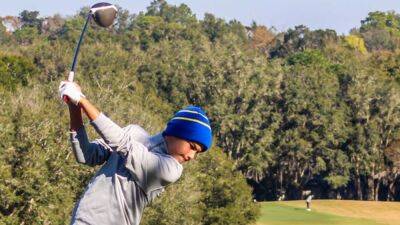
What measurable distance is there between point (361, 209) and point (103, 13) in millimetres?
76874

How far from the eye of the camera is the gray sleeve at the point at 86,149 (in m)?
5.43

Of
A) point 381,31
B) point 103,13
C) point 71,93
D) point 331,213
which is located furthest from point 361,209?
point 381,31

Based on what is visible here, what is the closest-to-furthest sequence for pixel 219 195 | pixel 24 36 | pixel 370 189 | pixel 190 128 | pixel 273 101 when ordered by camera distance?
pixel 190 128 < pixel 219 195 < pixel 273 101 < pixel 370 189 < pixel 24 36

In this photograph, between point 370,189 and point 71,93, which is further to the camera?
point 370,189

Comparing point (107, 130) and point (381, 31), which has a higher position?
point (381, 31)

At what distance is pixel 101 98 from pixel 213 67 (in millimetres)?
44146

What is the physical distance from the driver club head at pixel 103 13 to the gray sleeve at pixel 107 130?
78 centimetres

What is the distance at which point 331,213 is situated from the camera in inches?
3076

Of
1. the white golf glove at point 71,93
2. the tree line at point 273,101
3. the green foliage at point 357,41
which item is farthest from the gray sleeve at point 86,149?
Result: the green foliage at point 357,41

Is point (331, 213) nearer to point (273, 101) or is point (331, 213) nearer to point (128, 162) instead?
point (273, 101)

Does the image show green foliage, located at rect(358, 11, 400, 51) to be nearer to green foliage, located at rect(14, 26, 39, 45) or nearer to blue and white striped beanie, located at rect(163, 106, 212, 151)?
green foliage, located at rect(14, 26, 39, 45)

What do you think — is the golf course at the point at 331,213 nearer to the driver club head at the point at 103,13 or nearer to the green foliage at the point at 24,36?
the driver club head at the point at 103,13

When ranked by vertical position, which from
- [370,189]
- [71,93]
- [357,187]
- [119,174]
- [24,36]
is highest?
[24,36]

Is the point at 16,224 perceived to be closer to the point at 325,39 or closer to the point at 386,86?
the point at 386,86
